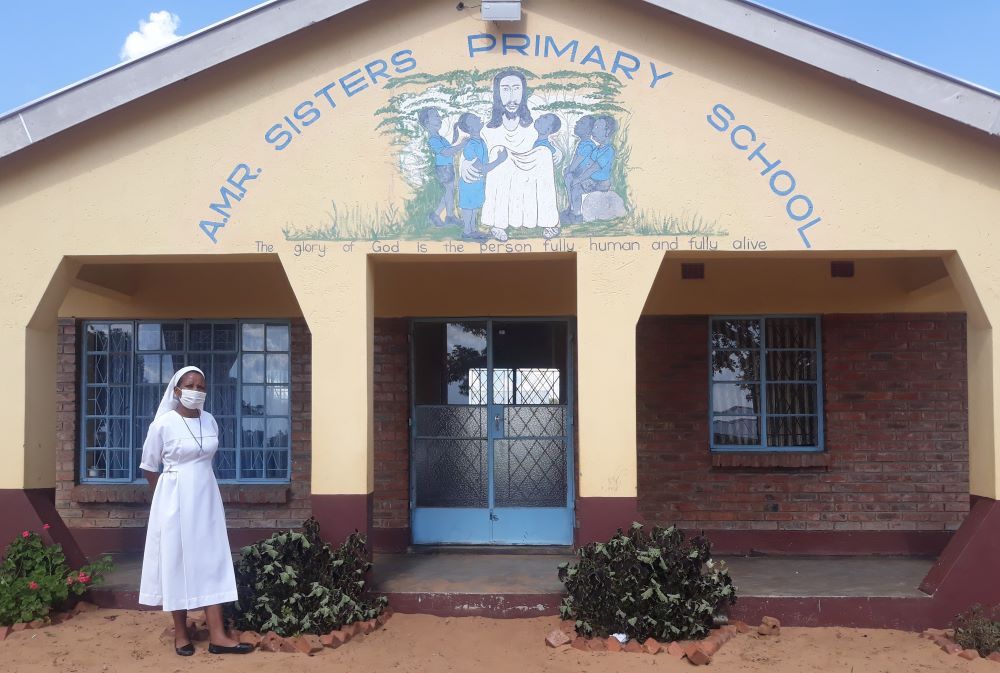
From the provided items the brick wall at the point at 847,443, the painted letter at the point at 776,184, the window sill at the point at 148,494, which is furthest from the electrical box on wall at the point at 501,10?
the window sill at the point at 148,494

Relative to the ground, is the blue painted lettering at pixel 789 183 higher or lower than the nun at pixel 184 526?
higher

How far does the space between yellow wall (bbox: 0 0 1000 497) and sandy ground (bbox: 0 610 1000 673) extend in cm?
114

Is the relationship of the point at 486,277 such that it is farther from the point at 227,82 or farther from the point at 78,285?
the point at 78,285

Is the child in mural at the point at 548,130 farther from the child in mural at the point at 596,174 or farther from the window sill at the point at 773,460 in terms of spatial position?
the window sill at the point at 773,460

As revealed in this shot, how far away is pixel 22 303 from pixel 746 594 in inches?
233

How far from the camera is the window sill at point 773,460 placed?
8164mm

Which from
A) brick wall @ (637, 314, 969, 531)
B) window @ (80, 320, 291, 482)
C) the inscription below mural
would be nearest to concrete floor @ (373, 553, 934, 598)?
brick wall @ (637, 314, 969, 531)

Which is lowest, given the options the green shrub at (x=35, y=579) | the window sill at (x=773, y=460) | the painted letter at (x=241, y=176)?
the green shrub at (x=35, y=579)

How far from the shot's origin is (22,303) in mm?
6527

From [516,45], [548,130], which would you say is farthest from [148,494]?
[516,45]

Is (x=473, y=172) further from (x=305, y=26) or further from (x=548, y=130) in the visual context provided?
(x=305, y=26)

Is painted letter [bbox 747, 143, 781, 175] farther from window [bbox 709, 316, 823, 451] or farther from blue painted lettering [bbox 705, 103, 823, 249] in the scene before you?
window [bbox 709, 316, 823, 451]

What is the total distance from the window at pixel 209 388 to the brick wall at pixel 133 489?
120mm

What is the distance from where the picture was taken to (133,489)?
8289 mm
